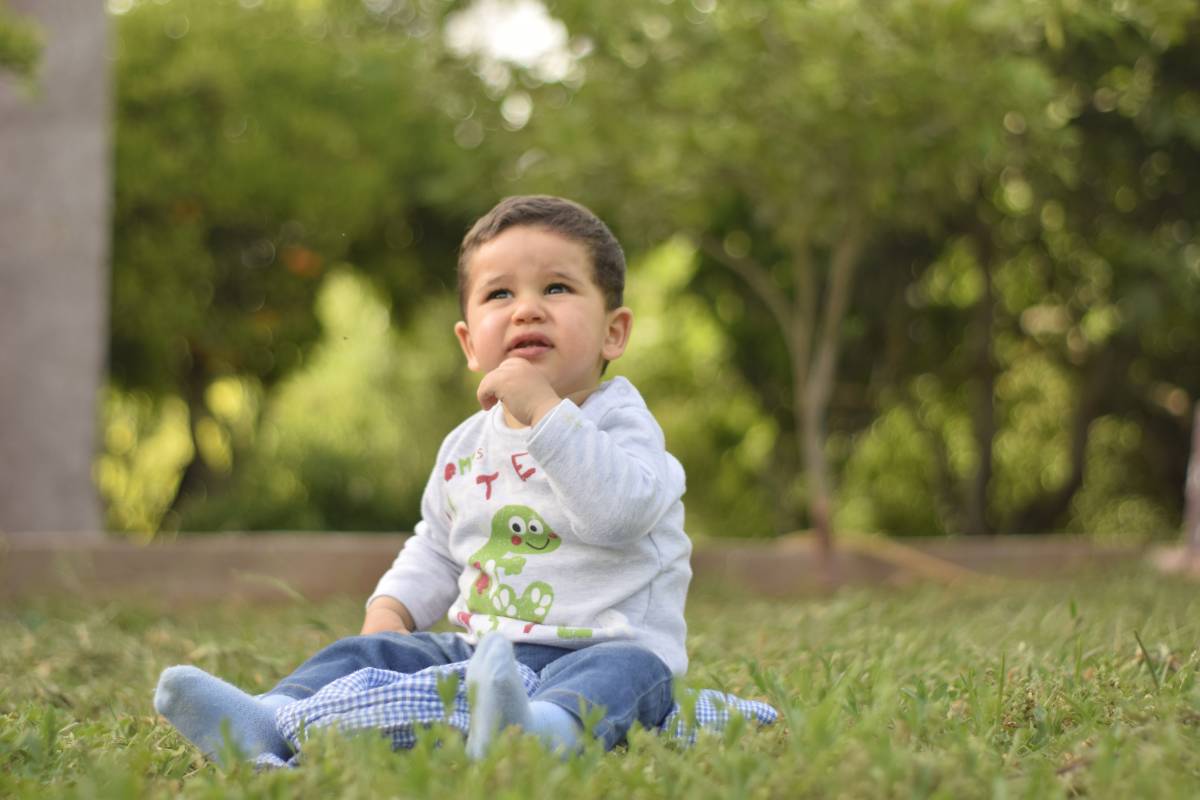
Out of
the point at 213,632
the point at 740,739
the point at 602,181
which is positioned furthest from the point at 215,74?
the point at 740,739

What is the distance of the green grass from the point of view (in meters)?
1.49

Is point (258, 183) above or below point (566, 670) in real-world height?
above

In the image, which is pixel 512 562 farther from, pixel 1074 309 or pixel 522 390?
pixel 1074 309

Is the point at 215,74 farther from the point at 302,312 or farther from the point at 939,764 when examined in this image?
the point at 939,764

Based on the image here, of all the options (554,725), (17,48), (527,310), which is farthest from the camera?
(17,48)

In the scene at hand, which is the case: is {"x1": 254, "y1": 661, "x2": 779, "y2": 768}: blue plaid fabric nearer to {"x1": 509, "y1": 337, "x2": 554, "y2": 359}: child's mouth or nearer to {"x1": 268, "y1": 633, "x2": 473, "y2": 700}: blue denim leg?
{"x1": 268, "y1": 633, "x2": 473, "y2": 700}: blue denim leg

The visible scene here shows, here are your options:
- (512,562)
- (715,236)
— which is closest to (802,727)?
(512,562)

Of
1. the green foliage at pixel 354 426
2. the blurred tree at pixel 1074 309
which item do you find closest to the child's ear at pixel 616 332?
the blurred tree at pixel 1074 309

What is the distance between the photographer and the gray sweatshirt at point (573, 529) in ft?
6.61

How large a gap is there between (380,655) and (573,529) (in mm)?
349

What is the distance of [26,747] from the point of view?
185 centimetres

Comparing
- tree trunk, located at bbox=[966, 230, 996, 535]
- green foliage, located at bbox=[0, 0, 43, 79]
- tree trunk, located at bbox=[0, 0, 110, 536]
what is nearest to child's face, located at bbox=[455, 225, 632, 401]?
green foliage, located at bbox=[0, 0, 43, 79]

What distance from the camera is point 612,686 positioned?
191cm

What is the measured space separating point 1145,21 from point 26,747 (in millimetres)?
4359
